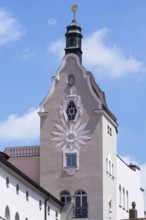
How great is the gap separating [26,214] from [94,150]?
14.2 meters

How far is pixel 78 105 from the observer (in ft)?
286

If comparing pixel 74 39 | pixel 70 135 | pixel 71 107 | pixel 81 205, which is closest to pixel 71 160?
pixel 70 135

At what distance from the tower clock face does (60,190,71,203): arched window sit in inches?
282

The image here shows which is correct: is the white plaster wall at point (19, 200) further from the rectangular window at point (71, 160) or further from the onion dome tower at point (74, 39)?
A: the onion dome tower at point (74, 39)

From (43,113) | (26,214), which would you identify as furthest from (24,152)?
(26,214)

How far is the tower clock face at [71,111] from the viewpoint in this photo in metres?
87.2

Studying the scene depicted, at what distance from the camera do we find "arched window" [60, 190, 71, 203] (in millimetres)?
85562

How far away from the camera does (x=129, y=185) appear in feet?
321

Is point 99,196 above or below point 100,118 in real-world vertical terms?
below

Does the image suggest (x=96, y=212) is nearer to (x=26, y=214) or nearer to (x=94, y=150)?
(x=94, y=150)

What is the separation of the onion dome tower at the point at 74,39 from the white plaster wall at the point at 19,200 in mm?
17571

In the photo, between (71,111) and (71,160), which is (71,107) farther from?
(71,160)

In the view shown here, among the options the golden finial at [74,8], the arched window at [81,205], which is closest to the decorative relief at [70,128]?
the arched window at [81,205]

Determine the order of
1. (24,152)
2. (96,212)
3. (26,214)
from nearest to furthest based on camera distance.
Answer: (26,214), (96,212), (24,152)
